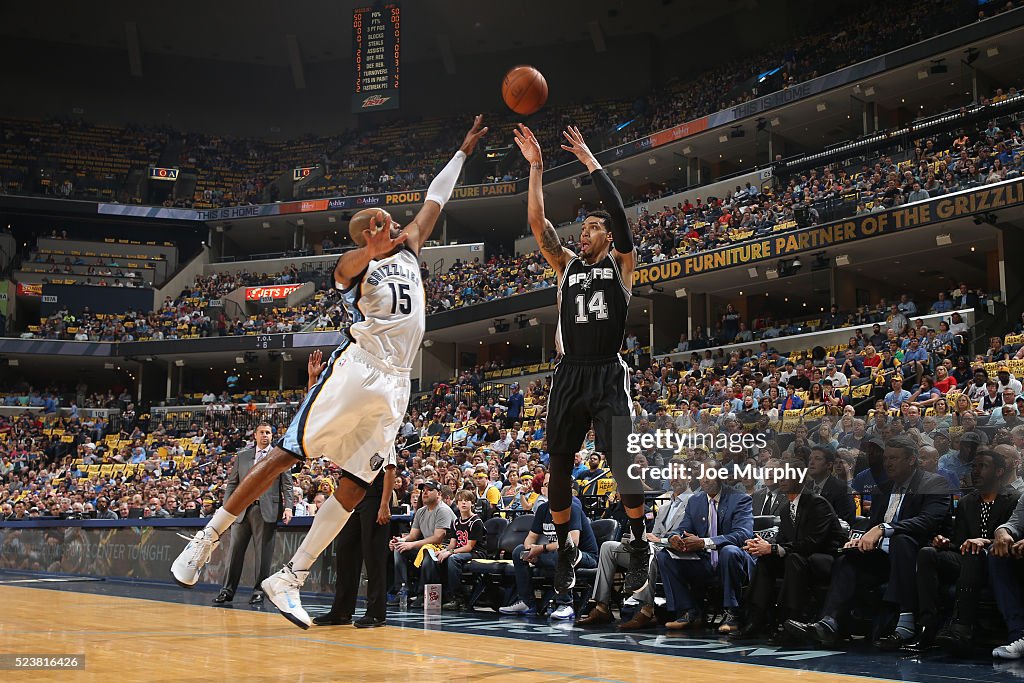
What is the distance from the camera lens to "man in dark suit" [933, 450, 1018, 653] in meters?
5.79

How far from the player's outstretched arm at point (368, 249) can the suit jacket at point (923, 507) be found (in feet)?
12.9

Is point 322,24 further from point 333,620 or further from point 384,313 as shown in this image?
point 384,313

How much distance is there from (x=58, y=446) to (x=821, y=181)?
25.3 meters

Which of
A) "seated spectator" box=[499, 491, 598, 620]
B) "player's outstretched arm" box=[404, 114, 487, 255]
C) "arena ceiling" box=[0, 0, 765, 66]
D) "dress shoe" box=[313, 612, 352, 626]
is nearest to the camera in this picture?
"player's outstretched arm" box=[404, 114, 487, 255]

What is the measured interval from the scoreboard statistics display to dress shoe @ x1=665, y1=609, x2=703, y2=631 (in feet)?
108

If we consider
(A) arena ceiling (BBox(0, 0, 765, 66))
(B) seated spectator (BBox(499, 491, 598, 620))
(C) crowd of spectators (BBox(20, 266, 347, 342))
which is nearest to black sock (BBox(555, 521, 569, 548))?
(B) seated spectator (BBox(499, 491, 598, 620))

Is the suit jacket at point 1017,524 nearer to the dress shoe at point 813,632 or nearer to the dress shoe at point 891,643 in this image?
the dress shoe at point 891,643

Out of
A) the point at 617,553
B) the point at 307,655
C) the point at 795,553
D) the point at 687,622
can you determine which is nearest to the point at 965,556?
the point at 795,553

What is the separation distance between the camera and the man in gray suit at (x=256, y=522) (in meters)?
9.92

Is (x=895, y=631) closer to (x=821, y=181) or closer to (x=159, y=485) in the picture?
(x=159, y=485)

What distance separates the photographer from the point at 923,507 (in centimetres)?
632

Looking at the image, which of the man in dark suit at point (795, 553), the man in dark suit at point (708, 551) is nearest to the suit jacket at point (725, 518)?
the man in dark suit at point (708, 551)

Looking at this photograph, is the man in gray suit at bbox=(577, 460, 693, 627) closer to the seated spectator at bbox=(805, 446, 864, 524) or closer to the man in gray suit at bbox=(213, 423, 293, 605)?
the seated spectator at bbox=(805, 446, 864, 524)

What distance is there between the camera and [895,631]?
6.28m
